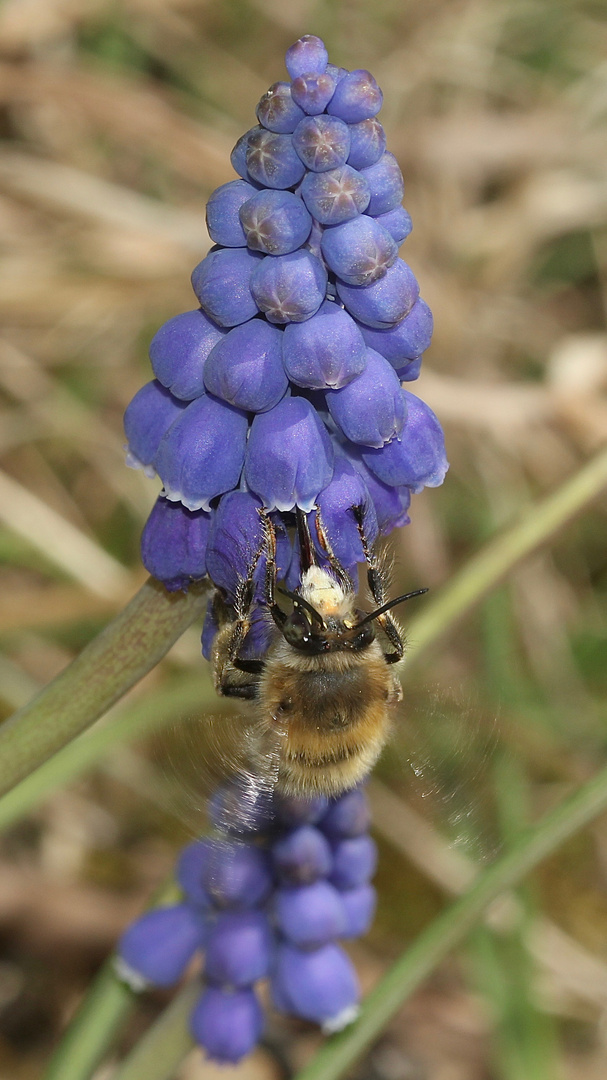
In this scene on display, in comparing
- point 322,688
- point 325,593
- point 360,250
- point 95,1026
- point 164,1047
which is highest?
point 360,250

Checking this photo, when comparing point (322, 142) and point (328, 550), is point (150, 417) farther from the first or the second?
point (322, 142)

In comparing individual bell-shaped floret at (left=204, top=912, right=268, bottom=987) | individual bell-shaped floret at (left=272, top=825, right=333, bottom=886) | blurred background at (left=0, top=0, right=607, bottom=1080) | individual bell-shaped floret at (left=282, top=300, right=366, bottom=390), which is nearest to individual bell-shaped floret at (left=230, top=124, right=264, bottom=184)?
individual bell-shaped floret at (left=282, top=300, right=366, bottom=390)

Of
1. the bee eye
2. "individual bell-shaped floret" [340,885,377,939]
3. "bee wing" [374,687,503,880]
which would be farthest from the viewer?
"individual bell-shaped floret" [340,885,377,939]

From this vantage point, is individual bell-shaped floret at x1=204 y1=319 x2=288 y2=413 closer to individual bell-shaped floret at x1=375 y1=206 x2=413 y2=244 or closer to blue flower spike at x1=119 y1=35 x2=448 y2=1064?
blue flower spike at x1=119 y1=35 x2=448 y2=1064

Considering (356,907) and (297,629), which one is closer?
(297,629)

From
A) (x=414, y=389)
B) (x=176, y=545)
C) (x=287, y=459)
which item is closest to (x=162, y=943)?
(x=176, y=545)

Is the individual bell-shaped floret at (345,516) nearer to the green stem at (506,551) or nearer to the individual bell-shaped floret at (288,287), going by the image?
the individual bell-shaped floret at (288,287)
